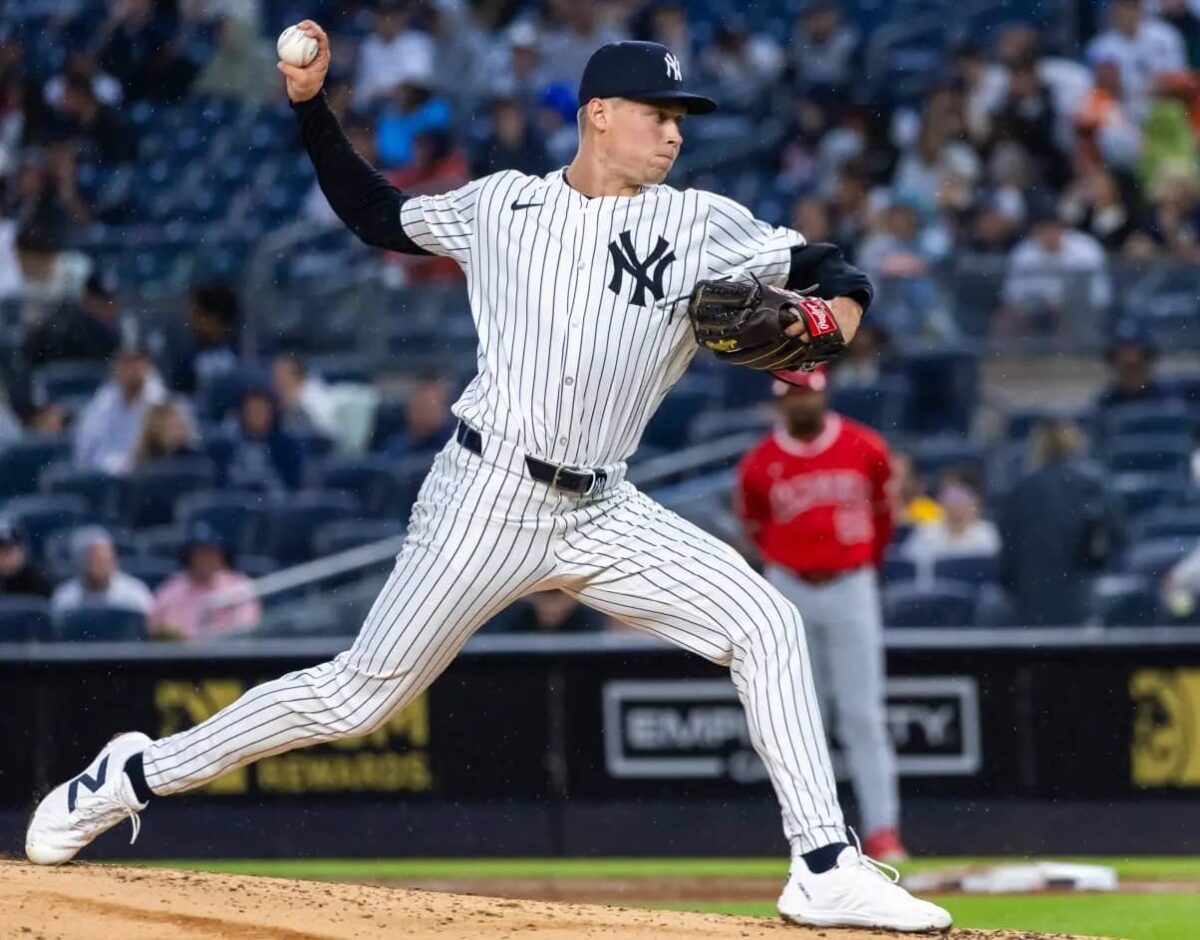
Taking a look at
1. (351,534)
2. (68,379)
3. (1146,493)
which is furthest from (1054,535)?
(68,379)

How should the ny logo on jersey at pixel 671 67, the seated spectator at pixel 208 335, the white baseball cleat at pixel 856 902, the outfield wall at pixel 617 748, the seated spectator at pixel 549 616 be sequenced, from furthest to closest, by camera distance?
the seated spectator at pixel 208 335
the seated spectator at pixel 549 616
the outfield wall at pixel 617 748
the ny logo on jersey at pixel 671 67
the white baseball cleat at pixel 856 902

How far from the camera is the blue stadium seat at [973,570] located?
968cm

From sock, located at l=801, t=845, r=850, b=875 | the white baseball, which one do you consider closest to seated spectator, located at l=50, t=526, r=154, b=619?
the white baseball

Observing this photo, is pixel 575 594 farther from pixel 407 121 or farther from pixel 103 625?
pixel 407 121

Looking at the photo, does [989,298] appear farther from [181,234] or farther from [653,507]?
[653,507]

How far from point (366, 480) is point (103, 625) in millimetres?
1559

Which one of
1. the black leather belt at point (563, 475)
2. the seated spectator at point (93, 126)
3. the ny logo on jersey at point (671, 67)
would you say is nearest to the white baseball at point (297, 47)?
the ny logo on jersey at point (671, 67)

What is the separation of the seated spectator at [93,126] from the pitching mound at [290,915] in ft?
30.5

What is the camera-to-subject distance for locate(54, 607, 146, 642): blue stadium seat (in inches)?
374

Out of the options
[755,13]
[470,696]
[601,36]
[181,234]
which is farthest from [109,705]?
[755,13]

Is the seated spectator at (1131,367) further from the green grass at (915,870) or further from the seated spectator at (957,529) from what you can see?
the green grass at (915,870)

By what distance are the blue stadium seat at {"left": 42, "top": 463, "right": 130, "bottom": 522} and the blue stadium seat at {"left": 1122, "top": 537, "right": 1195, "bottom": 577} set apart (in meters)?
4.81

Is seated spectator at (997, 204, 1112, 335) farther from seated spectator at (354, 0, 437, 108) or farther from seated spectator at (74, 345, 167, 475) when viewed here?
seated spectator at (354, 0, 437, 108)

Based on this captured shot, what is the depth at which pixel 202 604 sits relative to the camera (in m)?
9.57
